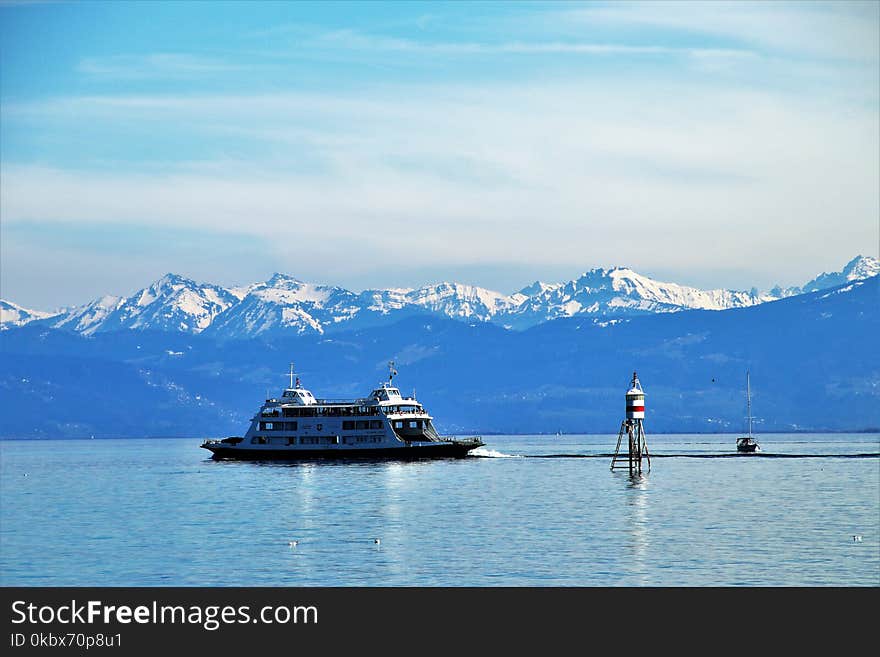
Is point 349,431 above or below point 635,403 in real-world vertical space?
below

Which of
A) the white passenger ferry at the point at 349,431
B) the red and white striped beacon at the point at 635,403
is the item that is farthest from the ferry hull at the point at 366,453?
the red and white striped beacon at the point at 635,403

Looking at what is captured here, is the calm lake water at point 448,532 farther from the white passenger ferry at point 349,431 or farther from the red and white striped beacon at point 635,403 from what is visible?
the white passenger ferry at point 349,431

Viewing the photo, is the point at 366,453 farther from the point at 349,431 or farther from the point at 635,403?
the point at 635,403

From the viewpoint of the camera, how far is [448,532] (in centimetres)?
9394

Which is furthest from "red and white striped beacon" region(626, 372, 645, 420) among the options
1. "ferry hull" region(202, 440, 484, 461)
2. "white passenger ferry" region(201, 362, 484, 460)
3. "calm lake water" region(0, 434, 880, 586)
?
"white passenger ferry" region(201, 362, 484, 460)

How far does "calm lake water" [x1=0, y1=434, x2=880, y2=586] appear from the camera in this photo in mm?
73312

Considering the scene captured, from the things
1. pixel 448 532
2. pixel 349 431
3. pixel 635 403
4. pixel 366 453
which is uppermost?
pixel 635 403

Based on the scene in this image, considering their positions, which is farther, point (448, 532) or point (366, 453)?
point (366, 453)

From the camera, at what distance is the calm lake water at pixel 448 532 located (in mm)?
73312

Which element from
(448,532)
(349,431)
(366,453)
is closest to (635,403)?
(366,453)

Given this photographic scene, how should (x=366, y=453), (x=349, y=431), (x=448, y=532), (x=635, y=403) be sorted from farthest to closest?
(x=349, y=431) < (x=366, y=453) < (x=635, y=403) < (x=448, y=532)

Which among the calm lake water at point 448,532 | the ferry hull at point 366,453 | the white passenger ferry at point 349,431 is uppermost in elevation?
the white passenger ferry at point 349,431

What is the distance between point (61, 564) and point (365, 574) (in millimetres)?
20354
